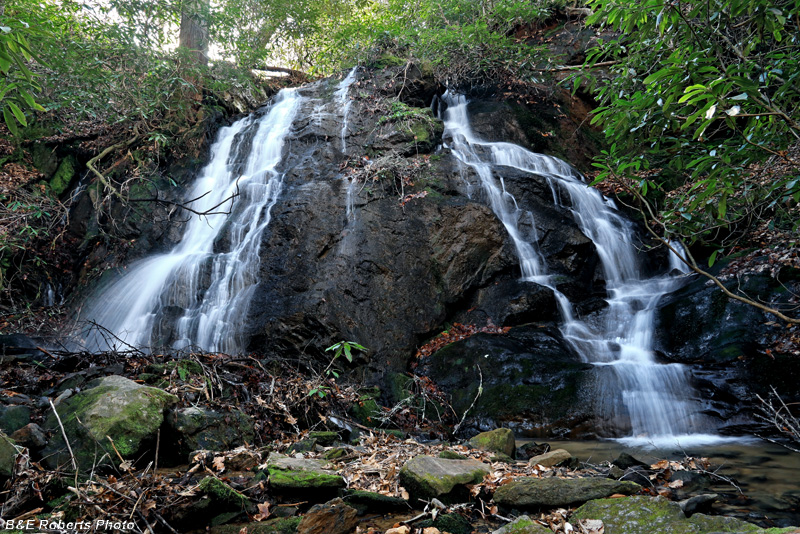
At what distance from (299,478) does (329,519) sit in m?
0.45

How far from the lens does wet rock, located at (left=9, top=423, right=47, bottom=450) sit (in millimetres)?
3230

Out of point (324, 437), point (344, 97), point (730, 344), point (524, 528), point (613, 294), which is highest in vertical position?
point (344, 97)

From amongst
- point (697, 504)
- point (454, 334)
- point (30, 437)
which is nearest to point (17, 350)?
point (30, 437)

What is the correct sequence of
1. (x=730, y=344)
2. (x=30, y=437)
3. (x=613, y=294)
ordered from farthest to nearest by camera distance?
(x=613, y=294)
(x=730, y=344)
(x=30, y=437)

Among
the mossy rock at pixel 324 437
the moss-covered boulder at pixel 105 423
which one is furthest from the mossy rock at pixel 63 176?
the mossy rock at pixel 324 437

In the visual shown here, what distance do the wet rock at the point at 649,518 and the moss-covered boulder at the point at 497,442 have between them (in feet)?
6.29

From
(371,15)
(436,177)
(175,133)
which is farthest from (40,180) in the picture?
(371,15)

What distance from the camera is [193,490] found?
2830 millimetres

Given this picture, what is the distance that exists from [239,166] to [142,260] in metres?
3.49

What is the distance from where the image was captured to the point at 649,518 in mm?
2539

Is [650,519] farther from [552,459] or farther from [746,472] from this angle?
[746,472]

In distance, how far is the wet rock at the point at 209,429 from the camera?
12.6 ft

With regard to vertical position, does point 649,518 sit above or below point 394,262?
below

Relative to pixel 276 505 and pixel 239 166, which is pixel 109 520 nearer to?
pixel 276 505
